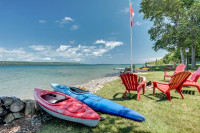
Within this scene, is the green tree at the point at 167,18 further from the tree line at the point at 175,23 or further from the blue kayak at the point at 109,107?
the blue kayak at the point at 109,107

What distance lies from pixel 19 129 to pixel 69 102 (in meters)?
1.49

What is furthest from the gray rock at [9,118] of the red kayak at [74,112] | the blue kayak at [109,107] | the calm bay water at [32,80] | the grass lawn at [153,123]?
the calm bay water at [32,80]

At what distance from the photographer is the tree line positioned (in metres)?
14.1

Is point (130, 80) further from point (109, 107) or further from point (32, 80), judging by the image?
point (32, 80)

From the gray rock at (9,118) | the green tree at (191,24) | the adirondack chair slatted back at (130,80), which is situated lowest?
the gray rock at (9,118)

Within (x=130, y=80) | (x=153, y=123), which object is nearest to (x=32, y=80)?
(x=130, y=80)

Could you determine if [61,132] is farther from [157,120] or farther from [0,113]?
[157,120]

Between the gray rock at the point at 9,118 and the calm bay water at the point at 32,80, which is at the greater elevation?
the gray rock at the point at 9,118

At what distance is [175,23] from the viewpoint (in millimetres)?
17359

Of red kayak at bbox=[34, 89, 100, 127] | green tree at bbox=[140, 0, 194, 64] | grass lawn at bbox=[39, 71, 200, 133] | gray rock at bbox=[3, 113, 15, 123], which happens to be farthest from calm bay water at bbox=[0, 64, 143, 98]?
green tree at bbox=[140, 0, 194, 64]

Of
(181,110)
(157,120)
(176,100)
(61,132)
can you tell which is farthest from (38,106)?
(176,100)

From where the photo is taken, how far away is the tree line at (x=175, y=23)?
46.3 ft

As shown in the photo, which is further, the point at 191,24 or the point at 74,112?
the point at 191,24

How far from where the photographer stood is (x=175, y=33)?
16.0 meters
